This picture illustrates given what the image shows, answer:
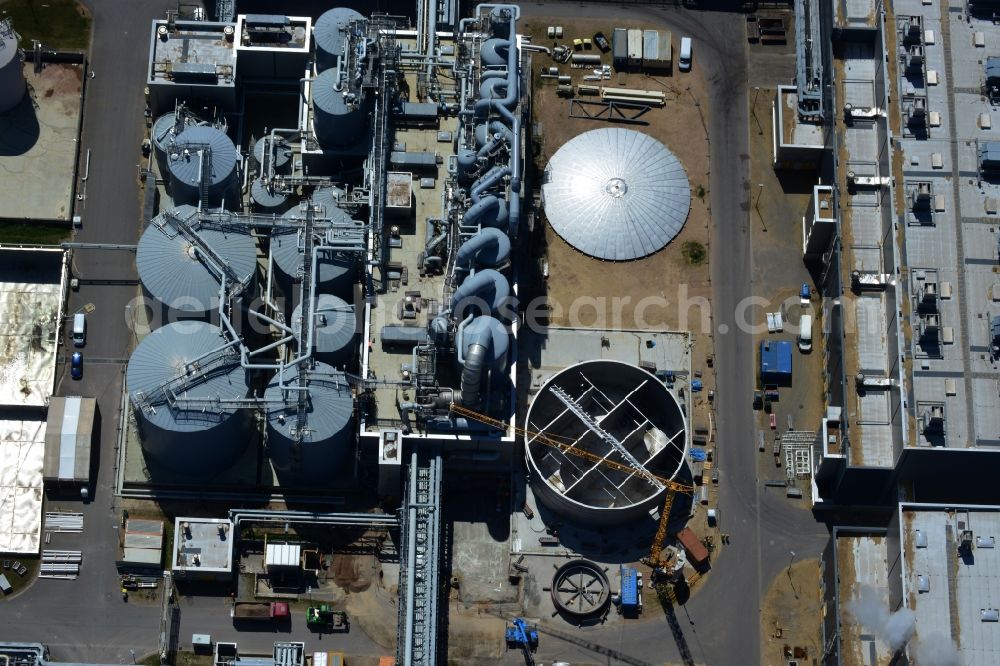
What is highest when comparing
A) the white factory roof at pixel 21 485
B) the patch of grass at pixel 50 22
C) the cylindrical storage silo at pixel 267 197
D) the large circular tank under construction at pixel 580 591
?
the patch of grass at pixel 50 22

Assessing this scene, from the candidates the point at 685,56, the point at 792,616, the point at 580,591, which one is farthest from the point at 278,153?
the point at 792,616

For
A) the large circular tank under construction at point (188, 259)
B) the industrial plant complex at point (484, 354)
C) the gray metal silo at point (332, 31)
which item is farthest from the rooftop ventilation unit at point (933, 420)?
the gray metal silo at point (332, 31)

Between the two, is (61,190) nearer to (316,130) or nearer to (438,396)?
(316,130)

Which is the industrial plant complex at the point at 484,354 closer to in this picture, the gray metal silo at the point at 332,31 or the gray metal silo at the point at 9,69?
the gray metal silo at the point at 332,31

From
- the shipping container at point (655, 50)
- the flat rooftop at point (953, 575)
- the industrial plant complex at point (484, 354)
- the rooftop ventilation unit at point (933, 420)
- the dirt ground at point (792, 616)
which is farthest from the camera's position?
the shipping container at point (655, 50)

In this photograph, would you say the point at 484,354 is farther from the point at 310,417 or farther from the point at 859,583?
the point at 859,583

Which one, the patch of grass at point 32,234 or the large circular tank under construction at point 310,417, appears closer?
the large circular tank under construction at point 310,417
